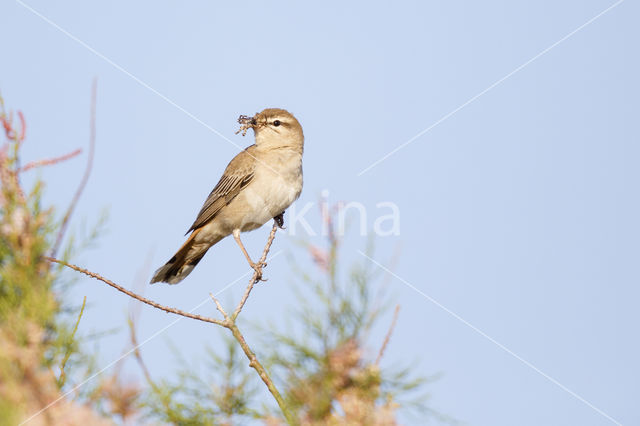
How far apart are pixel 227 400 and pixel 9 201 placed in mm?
833

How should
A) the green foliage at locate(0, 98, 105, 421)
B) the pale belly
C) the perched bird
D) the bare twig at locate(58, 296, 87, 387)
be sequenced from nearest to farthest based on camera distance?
1. the green foliage at locate(0, 98, 105, 421)
2. the bare twig at locate(58, 296, 87, 387)
3. the pale belly
4. the perched bird

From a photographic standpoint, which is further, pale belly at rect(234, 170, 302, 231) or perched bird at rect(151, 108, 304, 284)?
perched bird at rect(151, 108, 304, 284)

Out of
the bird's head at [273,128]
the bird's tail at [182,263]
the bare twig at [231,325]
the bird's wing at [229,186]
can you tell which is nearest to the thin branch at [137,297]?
the bare twig at [231,325]

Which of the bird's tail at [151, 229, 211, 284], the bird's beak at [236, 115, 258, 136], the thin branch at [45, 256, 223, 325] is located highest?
the bird's beak at [236, 115, 258, 136]

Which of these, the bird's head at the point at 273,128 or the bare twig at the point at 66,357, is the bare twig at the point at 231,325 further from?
the bird's head at the point at 273,128

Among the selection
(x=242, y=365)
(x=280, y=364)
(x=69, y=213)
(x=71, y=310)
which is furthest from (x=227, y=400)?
(x=69, y=213)

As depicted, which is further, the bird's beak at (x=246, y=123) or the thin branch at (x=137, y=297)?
the bird's beak at (x=246, y=123)

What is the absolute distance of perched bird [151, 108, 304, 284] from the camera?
7500 millimetres

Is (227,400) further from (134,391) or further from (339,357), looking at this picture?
(339,357)

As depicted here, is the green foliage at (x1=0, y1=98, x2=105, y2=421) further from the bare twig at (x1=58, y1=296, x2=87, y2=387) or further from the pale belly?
the pale belly

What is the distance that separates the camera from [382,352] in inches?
62.7

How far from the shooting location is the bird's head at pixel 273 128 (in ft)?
26.3

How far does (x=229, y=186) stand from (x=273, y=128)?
85 cm

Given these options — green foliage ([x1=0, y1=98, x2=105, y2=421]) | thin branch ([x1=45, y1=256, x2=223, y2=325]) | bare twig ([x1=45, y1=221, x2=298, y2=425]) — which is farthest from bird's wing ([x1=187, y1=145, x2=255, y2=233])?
green foliage ([x1=0, y1=98, x2=105, y2=421])
